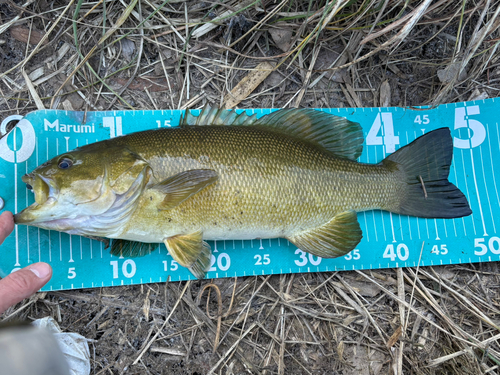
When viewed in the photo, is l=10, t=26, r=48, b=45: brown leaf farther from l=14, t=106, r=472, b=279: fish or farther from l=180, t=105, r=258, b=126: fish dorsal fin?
l=180, t=105, r=258, b=126: fish dorsal fin

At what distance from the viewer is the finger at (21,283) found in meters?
1.82

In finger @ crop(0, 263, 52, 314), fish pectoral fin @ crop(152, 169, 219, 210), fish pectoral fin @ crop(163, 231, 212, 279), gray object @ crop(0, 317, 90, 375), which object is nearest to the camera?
gray object @ crop(0, 317, 90, 375)

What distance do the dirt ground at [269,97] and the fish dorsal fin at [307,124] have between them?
41 centimetres

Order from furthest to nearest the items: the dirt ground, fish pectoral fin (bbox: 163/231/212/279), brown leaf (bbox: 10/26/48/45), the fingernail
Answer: brown leaf (bbox: 10/26/48/45) < the dirt ground < fish pectoral fin (bbox: 163/231/212/279) < the fingernail

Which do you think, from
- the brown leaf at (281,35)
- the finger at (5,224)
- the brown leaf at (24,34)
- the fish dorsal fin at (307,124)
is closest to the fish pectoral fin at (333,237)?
the fish dorsal fin at (307,124)

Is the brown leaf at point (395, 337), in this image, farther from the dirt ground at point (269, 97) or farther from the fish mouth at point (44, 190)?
the fish mouth at point (44, 190)

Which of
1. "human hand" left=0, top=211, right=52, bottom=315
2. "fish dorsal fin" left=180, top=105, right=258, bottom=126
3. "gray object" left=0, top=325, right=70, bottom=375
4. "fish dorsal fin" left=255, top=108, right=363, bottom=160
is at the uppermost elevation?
"fish dorsal fin" left=180, top=105, right=258, bottom=126

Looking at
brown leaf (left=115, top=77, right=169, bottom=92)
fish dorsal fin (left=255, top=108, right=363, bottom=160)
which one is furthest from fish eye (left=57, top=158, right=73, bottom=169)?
fish dorsal fin (left=255, top=108, right=363, bottom=160)

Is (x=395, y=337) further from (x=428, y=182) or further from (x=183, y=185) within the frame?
(x=183, y=185)

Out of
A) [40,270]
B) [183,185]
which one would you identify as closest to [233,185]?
[183,185]

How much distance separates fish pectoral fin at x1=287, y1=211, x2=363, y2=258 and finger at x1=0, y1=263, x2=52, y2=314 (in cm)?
165

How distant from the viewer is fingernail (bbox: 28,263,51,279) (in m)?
1.96

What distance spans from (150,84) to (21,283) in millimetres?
1768

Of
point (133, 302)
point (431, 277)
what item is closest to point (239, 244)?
point (133, 302)
